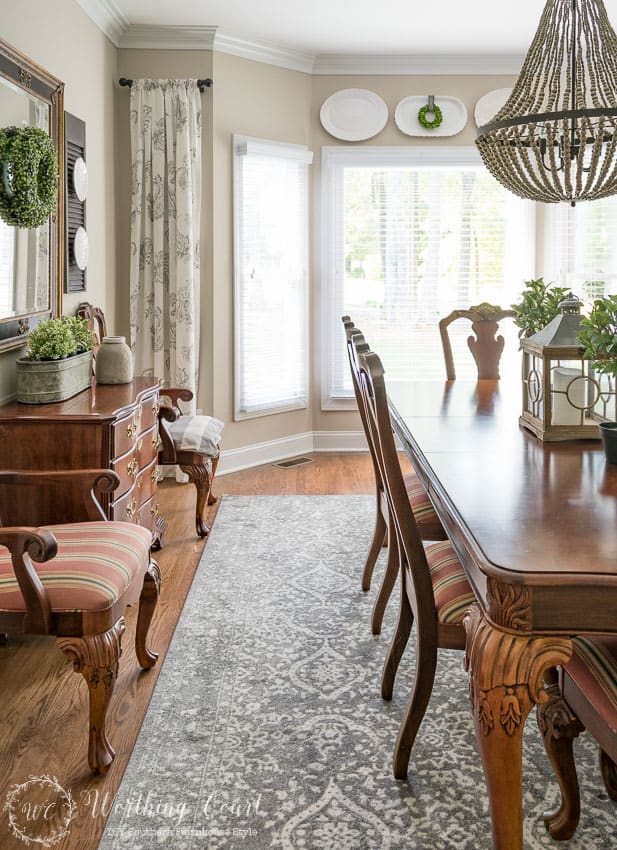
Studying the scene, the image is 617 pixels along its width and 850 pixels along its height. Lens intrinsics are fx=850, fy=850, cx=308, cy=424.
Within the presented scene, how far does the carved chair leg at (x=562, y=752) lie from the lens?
→ 71.5 inches

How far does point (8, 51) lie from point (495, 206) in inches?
154

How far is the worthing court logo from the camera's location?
1.90m

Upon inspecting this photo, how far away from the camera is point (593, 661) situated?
1.68m

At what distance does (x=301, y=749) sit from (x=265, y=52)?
4.69m

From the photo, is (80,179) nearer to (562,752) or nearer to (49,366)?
(49,366)

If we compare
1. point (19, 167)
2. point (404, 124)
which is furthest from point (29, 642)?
point (404, 124)

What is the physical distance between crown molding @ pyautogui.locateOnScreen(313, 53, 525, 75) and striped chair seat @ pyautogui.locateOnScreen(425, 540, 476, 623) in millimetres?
4591

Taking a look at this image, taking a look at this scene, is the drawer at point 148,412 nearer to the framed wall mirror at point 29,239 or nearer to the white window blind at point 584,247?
the framed wall mirror at point 29,239

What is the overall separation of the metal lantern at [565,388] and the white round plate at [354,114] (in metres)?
3.80

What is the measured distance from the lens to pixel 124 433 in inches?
122

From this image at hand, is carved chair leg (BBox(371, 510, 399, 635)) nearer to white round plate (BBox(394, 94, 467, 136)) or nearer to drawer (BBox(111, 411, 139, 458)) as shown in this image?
drawer (BBox(111, 411, 139, 458))

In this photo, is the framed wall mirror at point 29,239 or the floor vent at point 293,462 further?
the floor vent at point 293,462

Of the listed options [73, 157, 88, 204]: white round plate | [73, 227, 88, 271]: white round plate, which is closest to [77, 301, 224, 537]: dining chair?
[73, 227, 88, 271]: white round plate

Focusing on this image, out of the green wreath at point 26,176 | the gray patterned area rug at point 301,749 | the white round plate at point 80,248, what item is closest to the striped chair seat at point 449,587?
the gray patterned area rug at point 301,749
